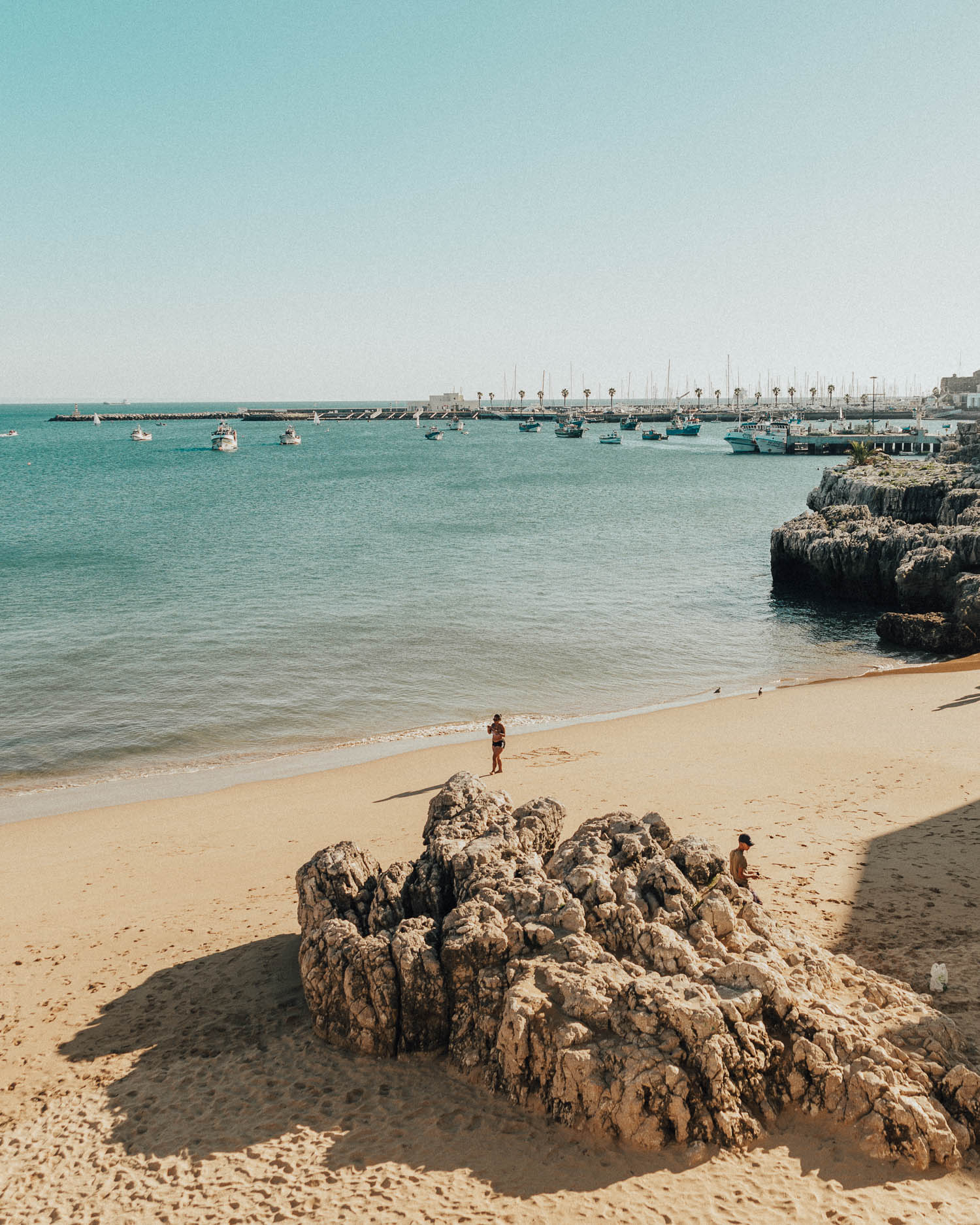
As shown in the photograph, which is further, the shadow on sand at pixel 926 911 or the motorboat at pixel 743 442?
the motorboat at pixel 743 442

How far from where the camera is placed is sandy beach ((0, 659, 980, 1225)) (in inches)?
255

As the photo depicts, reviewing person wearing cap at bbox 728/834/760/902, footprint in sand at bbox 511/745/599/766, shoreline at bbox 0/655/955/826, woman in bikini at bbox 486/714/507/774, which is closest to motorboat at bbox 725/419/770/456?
shoreline at bbox 0/655/955/826

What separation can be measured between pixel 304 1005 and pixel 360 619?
2272 centimetres

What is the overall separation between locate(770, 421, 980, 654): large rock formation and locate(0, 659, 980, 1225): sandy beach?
10709 millimetres

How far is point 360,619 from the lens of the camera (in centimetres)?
3108

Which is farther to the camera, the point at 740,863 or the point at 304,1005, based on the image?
the point at 740,863

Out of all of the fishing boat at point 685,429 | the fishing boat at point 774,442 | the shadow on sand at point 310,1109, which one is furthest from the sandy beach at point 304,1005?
the fishing boat at point 685,429

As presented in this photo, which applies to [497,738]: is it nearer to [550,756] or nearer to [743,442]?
[550,756]

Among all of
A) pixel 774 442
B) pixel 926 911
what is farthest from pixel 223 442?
pixel 926 911

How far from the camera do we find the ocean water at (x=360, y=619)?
21.0 m

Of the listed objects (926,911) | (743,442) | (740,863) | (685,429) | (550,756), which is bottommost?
(550,756)

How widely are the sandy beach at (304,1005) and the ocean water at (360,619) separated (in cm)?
468

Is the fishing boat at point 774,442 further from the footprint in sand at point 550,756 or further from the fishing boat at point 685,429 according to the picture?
the footprint in sand at point 550,756

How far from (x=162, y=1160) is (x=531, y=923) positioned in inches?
139
